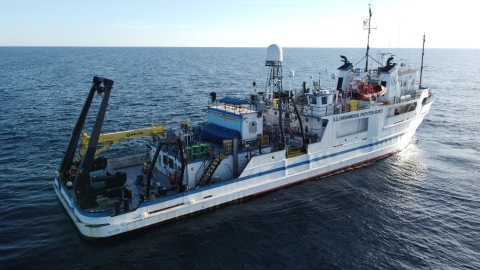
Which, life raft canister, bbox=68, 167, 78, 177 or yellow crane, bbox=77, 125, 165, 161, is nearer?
life raft canister, bbox=68, 167, 78, 177

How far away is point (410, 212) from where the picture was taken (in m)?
26.6

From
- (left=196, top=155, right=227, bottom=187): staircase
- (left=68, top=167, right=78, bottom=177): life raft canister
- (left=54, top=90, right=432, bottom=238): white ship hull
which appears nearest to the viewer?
(left=54, top=90, right=432, bottom=238): white ship hull

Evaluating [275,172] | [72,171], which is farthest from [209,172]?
[72,171]

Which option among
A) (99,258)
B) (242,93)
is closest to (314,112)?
(99,258)

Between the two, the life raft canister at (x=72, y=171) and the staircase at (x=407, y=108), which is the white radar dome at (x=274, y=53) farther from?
the staircase at (x=407, y=108)

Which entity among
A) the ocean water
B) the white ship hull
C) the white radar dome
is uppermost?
the white radar dome

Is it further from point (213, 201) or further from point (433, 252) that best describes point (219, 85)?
point (433, 252)

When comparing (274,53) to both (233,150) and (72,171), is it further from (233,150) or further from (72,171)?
(72,171)

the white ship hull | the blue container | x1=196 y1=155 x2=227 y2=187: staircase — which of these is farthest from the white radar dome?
the blue container

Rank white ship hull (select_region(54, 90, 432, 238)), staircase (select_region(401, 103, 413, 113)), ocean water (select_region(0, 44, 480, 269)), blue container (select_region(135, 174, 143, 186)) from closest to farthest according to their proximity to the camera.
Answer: ocean water (select_region(0, 44, 480, 269)), white ship hull (select_region(54, 90, 432, 238)), blue container (select_region(135, 174, 143, 186)), staircase (select_region(401, 103, 413, 113))

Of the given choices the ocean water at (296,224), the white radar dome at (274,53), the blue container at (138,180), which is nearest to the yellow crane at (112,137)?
the blue container at (138,180)

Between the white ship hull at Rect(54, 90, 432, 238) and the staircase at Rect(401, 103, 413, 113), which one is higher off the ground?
the staircase at Rect(401, 103, 413, 113)

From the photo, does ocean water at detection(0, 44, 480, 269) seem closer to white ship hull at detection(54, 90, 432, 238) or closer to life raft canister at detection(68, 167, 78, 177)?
white ship hull at detection(54, 90, 432, 238)

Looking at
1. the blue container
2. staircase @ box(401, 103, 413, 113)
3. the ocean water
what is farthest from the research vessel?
the ocean water
